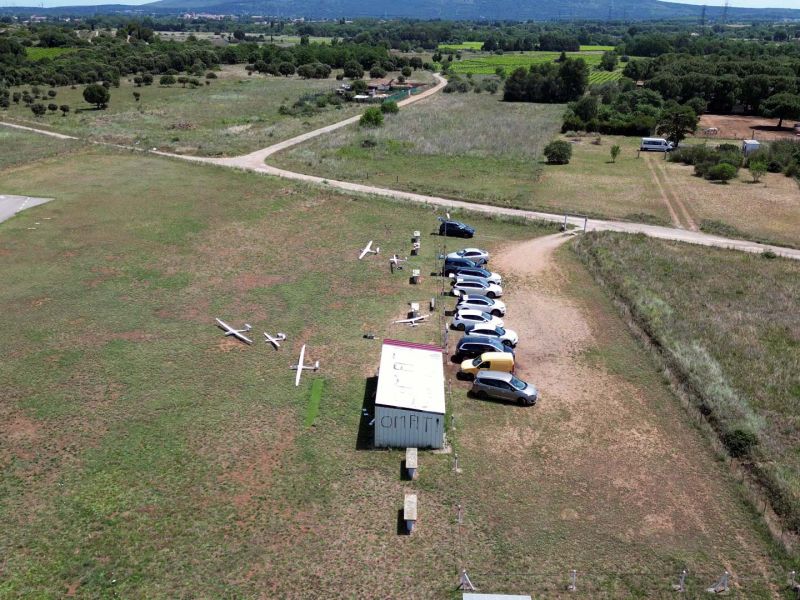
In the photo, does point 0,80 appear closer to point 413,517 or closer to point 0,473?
point 0,473

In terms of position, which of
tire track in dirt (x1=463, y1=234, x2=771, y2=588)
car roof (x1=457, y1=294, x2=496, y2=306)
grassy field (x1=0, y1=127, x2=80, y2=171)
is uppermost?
grassy field (x1=0, y1=127, x2=80, y2=171)

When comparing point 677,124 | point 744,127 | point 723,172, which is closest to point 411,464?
point 723,172

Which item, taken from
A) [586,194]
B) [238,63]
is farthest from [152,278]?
[238,63]

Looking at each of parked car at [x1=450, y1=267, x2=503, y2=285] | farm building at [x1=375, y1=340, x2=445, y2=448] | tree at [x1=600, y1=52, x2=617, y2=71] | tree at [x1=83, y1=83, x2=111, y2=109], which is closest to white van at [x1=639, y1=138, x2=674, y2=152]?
parked car at [x1=450, y1=267, x2=503, y2=285]

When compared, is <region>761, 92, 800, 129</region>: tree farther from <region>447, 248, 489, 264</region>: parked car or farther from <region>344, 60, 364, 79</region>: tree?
<region>344, 60, 364, 79</region>: tree

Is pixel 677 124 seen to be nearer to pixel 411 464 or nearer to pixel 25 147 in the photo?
pixel 411 464
